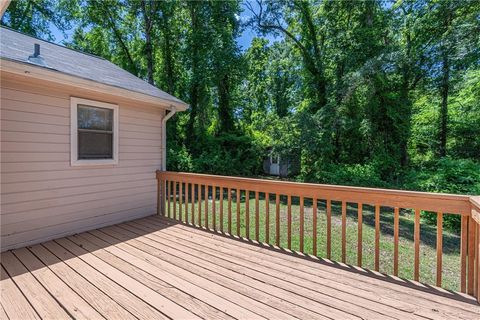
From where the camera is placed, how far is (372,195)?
2.47 metres

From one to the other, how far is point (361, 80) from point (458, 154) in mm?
4658

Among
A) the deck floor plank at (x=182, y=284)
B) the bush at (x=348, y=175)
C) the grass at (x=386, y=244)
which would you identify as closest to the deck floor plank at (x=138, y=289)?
the deck floor plank at (x=182, y=284)

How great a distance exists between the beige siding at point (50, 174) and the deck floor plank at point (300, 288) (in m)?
1.94

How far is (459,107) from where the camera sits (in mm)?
8734

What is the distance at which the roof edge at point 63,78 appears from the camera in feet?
8.73

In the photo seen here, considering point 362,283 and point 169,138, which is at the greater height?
point 169,138

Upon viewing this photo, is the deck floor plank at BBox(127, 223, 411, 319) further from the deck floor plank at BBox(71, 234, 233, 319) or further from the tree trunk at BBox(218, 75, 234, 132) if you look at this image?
the tree trunk at BBox(218, 75, 234, 132)

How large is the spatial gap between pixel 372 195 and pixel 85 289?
286cm

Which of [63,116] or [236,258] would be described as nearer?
[236,258]

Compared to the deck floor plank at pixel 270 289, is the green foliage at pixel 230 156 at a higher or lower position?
higher

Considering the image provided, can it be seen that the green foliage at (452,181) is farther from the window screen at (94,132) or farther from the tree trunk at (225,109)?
the tree trunk at (225,109)

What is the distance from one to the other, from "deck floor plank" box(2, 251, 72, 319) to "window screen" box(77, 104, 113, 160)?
1579 millimetres

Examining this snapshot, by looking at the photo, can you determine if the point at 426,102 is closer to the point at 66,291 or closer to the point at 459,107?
the point at 459,107


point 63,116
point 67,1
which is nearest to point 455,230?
point 63,116
